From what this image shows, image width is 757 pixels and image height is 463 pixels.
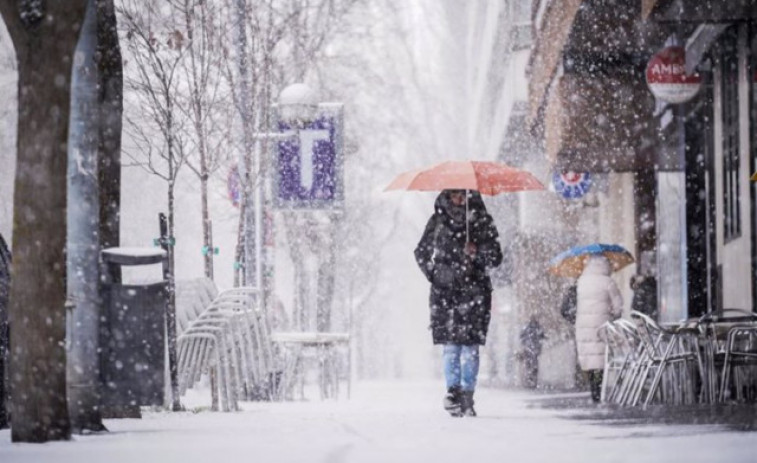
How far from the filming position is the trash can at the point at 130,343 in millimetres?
10594

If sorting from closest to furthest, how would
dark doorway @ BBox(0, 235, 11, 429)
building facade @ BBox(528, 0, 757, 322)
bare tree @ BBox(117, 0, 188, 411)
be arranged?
1. dark doorway @ BBox(0, 235, 11, 429)
2. bare tree @ BBox(117, 0, 188, 411)
3. building facade @ BBox(528, 0, 757, 322)

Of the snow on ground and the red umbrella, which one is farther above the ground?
the red umbrella

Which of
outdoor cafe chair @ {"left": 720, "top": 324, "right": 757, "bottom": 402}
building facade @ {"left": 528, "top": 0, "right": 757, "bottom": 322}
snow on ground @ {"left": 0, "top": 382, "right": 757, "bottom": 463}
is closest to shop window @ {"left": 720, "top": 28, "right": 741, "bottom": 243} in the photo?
building facade @ {"left": 528, "top": 0, "right": 757, "bottom": 322}

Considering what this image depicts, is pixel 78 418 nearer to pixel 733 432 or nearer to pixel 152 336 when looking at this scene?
pixel 152 336

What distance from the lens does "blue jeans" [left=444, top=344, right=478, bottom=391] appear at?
12.7 metres

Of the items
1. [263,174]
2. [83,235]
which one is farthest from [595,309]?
[83,235]

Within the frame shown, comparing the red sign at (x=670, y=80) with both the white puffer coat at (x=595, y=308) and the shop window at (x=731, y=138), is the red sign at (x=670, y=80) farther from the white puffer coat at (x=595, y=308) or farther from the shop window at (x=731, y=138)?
the white puffer coat at (x=595, y=308)

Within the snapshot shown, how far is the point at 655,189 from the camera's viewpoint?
23.8 m

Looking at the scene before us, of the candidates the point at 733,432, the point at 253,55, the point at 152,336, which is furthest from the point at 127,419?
the point at 253,55

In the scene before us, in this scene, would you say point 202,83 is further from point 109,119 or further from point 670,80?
point 109,119

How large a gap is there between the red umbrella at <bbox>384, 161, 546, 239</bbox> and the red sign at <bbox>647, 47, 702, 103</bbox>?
4.37 meters

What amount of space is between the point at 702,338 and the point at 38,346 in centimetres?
762

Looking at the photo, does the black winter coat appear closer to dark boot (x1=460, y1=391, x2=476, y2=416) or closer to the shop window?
dark boot (x1=460, y1=391, x2=476, y2=416)

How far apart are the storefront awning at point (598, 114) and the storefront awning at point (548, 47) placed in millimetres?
369
